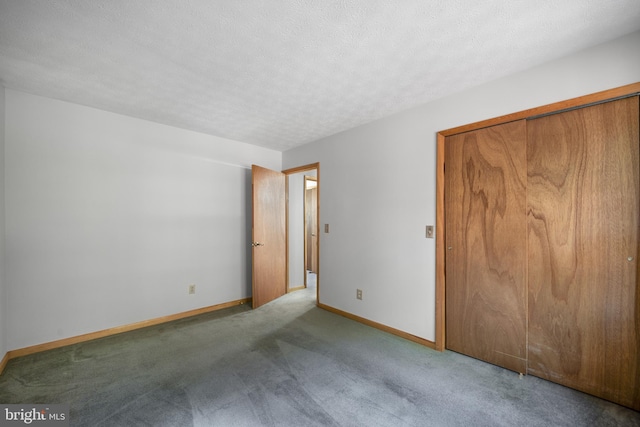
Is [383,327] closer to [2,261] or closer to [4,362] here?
[4,362]

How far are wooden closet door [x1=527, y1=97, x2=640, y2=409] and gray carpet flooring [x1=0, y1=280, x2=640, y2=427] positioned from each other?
23 cm

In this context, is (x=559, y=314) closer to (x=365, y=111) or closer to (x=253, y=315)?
(x=365, y=111)

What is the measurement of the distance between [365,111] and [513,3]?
60.4 inches

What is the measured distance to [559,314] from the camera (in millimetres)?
1949

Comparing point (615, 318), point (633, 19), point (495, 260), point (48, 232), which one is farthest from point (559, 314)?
point (48, 232)

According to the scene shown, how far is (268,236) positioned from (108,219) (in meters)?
1.92

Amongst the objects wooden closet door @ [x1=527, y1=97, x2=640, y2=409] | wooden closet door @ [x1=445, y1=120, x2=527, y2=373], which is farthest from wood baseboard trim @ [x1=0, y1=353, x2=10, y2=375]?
wooden closet door @ [x1=527, y1=97, x2=640, y2=409]

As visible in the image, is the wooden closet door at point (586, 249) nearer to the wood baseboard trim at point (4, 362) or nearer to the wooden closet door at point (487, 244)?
the wooden closet door at point (487, 244)

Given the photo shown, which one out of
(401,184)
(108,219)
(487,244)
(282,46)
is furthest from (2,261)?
(487,244)

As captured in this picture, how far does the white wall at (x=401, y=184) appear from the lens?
1880 mm

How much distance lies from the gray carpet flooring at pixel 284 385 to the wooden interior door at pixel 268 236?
1043 millimetres

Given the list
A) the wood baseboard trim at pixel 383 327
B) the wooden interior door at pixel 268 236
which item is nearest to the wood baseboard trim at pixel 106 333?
the wooden interior door at pixel 268 236

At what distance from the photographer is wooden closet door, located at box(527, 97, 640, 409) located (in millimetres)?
1713

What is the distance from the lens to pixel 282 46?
68.7 inches
